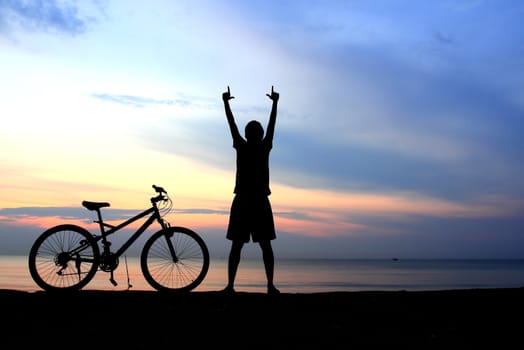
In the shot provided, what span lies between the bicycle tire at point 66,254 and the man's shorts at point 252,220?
2.70 m

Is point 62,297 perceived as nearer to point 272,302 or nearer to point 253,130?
point 272,302

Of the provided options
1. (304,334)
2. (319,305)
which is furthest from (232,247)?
(304,334)

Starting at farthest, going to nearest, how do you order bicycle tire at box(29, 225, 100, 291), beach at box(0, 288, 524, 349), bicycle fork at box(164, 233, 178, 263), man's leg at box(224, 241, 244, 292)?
bicycle fork at box(164, 233, 178, 263), bicycle tire at box(29, 225, 100, 291), man's leg at box(224, 241, 244, 292), beach at box(0, 288, 524, 349)

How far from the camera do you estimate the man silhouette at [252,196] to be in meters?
7.89

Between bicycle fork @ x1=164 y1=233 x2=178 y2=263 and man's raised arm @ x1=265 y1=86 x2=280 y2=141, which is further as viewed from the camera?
bicycle fork @ x1=164 y1=233 x2=178 y2=263

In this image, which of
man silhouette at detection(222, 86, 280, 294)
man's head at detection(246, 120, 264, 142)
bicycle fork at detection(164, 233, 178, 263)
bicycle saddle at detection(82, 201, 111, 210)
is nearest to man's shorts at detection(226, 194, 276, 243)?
man silhouette at detection(222, 86, 280, 294)

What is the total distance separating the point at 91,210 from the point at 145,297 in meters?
2.06

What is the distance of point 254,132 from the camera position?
7941 mm

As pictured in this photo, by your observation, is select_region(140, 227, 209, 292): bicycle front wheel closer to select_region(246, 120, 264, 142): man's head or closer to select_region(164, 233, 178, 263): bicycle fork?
select_region(164, 233, 178, 263): bicycle fork

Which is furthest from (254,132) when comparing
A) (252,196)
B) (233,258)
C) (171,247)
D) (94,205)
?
(94,205)

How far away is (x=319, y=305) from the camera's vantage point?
7520 millimetres

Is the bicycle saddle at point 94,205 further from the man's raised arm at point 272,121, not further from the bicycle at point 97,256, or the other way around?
the man's raised arm at point 272,121

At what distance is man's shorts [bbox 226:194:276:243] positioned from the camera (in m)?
7.89

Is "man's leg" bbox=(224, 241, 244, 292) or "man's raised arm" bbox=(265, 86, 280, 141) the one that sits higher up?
"man's raised arm" bbox=(265, 86, 280, 141)
